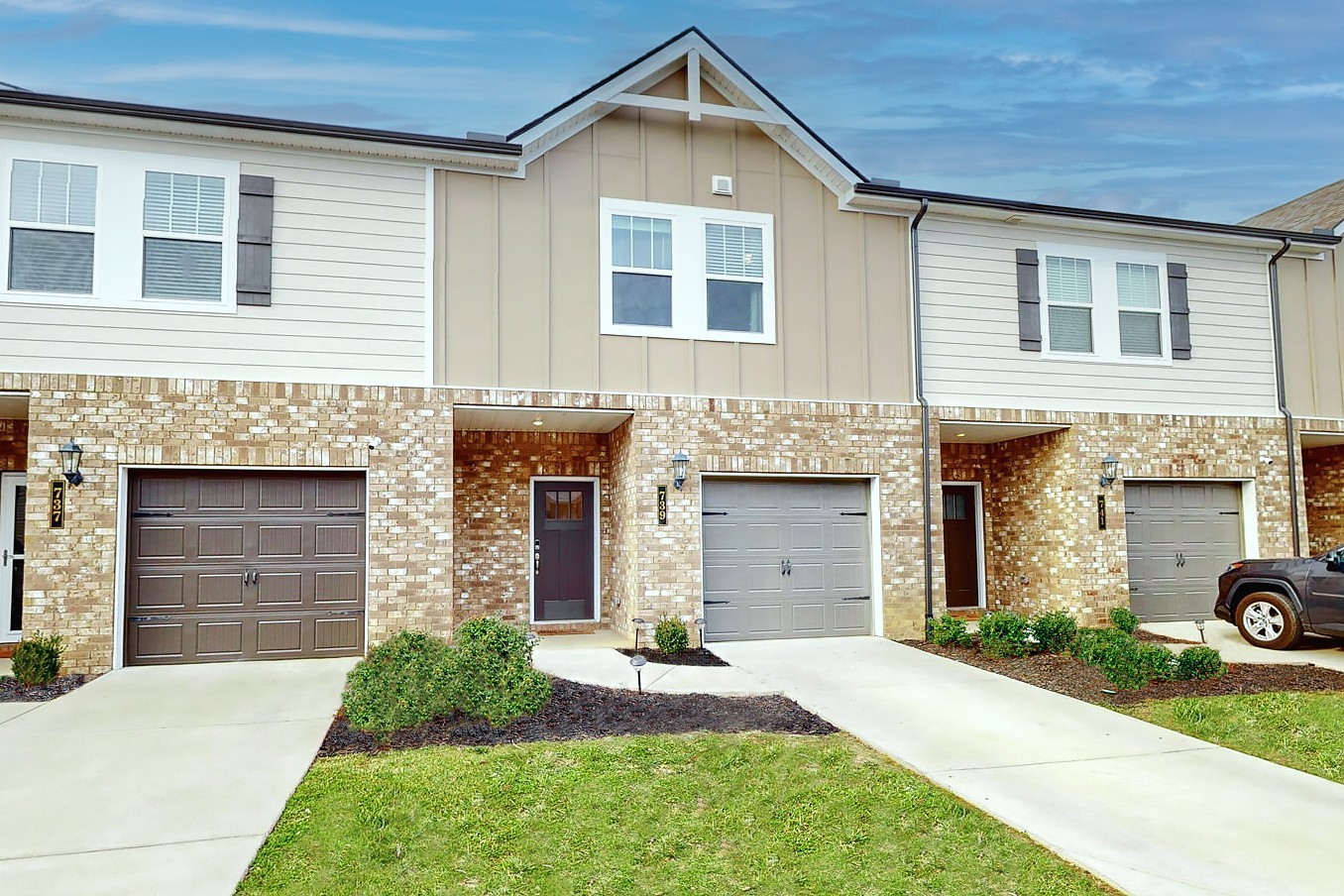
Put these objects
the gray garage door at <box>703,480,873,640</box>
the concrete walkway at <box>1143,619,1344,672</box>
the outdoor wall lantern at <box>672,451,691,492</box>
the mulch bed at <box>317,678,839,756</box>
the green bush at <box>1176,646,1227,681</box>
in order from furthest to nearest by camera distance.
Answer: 1. the gray garage door at <box>703,480,873,640</box>
2. the outdoor wall lantern at <box>672,451,691,492</box>
3. the concrete walkway at <box>1143,619,1344,672</box>
4. the green bush at <box>1176,646,1227,681</box>
5. the mulch bed at <box>317,678,839,756</box>

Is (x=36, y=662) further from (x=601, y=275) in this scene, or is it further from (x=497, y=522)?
(x=601, y=275)

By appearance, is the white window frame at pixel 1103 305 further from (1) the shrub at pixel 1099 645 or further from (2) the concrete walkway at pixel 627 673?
(2) the concrete walkway at pixel 627 673

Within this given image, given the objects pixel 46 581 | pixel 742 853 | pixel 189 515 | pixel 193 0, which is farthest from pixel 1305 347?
pixel 193 0

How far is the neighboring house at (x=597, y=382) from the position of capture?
9.01 meters

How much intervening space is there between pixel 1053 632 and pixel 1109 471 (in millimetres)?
3320

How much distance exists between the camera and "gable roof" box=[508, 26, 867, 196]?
10.2m

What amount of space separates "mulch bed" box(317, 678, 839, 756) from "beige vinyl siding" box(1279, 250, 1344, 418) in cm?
1094

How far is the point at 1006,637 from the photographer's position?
32.3 feet

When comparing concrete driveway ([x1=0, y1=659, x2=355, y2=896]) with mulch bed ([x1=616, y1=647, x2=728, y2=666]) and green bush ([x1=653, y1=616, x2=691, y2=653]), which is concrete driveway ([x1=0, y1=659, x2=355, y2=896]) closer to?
mulch bed ([x1=616, y1=647, x2=728, y2=666])

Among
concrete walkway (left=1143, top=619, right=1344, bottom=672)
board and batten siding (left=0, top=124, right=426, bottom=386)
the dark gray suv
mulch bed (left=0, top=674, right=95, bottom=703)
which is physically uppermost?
board and batten siding (left=0, top=124, right=426, bottom=386)

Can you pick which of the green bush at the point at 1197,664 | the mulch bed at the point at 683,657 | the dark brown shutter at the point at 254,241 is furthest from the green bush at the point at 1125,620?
the dark brown shutter at the point at 254,241

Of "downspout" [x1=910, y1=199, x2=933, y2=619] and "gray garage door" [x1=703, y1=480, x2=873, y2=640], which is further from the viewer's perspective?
"downspout" [x1=910, y1=199, x2=933, y2=619]

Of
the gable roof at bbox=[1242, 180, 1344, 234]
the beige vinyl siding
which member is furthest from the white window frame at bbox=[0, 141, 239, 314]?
the gable roof at bbox=[1242, 180, 1344, 234]

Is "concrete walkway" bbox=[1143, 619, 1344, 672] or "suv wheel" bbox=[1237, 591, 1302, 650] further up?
"suv wheel" bbox=[1237, 591, 1302, 650]
